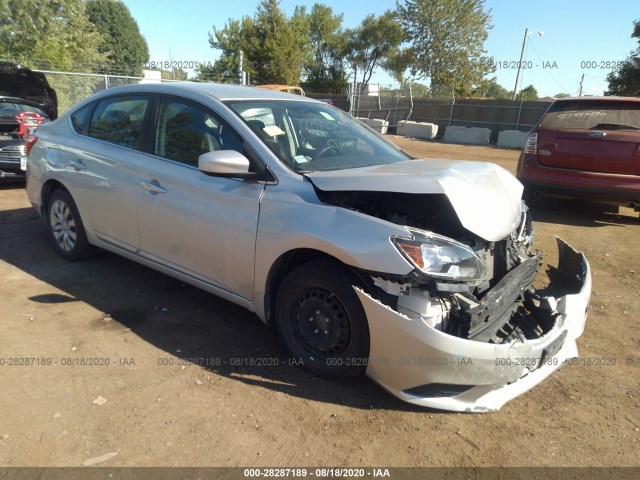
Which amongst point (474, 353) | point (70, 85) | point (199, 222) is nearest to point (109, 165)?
point (199, 222)

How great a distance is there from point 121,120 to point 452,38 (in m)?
41.2

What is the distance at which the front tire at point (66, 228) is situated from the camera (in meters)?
4.55

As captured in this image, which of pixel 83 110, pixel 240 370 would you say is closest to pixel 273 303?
pixel 240 370

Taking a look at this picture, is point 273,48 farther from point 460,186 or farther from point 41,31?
point 460,186

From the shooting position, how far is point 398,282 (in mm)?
2535

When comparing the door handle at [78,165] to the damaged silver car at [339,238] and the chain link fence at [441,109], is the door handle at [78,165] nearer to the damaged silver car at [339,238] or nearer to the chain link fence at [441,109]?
the damaged silver car at [339,238]

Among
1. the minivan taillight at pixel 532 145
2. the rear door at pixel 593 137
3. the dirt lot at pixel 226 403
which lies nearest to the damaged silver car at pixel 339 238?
the dirt lot at pixel 226 403

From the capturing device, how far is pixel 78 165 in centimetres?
434

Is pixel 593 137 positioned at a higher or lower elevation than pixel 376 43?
lower

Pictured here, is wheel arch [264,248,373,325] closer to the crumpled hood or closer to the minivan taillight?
the crumpled hood

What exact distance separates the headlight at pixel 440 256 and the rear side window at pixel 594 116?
4931 mm

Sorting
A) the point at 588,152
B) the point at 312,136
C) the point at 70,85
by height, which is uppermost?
the point at 70,85

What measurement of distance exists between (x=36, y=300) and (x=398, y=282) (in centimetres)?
313

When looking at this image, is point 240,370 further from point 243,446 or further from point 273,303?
point 243,446
